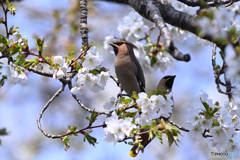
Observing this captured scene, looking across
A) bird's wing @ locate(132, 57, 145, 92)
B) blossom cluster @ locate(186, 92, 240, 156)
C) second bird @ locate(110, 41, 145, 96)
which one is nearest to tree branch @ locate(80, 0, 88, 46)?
second bird @ locate(110, 41, 145, 96)

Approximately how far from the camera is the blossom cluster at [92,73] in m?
2.35

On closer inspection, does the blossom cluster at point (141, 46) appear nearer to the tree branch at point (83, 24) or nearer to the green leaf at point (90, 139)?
the tree branch at point (83, 24)

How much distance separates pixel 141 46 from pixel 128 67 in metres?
0.29

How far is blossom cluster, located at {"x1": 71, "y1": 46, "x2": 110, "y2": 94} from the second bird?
102 cm

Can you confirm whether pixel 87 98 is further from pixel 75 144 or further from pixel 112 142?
pixel 112 142

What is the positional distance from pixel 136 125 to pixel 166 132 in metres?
0.26

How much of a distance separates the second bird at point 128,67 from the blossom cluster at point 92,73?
102 cm

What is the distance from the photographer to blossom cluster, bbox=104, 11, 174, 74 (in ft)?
11.4

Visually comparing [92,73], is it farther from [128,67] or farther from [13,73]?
[128,67]

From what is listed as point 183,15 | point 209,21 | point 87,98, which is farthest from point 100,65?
point 87,98

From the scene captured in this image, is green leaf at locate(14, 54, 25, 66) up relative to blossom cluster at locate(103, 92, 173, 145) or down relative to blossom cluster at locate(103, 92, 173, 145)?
up

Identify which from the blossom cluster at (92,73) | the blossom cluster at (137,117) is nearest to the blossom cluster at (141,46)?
the blossom cluster at (92,73)

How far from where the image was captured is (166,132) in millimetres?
1987

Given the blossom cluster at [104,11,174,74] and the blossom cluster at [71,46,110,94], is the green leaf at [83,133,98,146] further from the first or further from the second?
the blossom cluster at [104,11,174,74]
